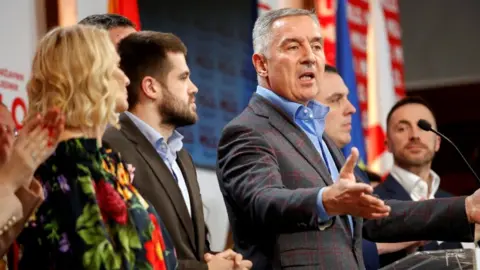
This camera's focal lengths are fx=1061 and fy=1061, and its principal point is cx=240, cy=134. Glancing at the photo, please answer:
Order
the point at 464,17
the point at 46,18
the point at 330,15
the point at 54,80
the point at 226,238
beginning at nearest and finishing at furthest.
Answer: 1. the point at 54,80
2. the point at 46,18
3. the point at 226,238
4. the point at 330,15
5. the point at 464,17

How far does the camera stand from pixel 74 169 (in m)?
2.39

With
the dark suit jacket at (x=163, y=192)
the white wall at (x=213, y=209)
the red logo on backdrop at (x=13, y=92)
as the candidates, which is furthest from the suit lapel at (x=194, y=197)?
the white wall at (x=213, y=209)

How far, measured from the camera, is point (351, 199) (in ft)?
8.43

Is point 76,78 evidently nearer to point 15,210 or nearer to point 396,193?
point 15,210

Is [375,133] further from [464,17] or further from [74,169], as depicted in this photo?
[74,169]

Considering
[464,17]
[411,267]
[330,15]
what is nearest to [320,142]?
[411,267]

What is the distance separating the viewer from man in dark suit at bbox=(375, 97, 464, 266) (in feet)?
15.1

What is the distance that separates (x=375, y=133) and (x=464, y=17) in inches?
98.6

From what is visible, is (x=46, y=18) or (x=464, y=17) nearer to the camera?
(x=46, y=18)

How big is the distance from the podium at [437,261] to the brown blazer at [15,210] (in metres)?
1.19

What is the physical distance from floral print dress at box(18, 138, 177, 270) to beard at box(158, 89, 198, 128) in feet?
1.66

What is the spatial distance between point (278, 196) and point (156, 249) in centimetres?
42

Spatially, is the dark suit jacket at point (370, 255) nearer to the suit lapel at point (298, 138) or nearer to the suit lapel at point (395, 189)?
the suit lapel at point (395, 189)

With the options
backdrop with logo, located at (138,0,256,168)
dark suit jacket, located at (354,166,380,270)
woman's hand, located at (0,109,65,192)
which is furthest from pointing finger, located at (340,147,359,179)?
backdrop with logo, located at (138,0,256,168)
